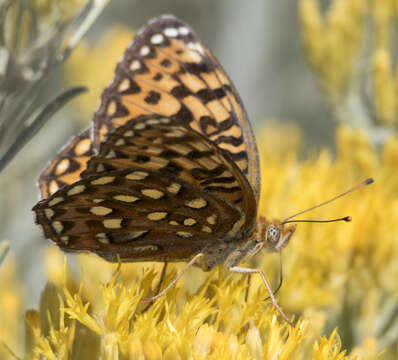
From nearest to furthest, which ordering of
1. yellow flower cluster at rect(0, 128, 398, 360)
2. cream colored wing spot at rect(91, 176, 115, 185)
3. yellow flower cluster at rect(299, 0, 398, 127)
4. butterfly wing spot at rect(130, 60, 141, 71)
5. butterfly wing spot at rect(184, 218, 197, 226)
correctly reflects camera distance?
yellow flower cluster at rect(0, 128, 398, 360) < cream colored wing spot at rect(91, 176, 115, 185) < butterfly wing spot at rect(184, 218, 197, 226) < butterfly wing spot at rect(130, 60, 141, 71) < yellow flower cluster at rect(299, 0, 398, 127)

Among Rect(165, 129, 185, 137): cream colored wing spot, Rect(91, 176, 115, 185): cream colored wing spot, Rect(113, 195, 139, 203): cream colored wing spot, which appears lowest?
Rect(113, 195, 139, 203): cream colored wing spot

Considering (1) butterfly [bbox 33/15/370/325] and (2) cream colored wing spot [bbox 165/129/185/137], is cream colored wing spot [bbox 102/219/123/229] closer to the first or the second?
(1) butterfly [bbox 33/15/370/325]

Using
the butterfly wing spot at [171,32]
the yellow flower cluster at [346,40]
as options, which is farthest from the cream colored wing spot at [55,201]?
the yellow flower cluster at [346,40]

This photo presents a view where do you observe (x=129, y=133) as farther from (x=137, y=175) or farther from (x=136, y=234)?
(x=136, y=234)

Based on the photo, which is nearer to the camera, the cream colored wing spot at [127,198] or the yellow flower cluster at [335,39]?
the cream colored wing spot at [127,198]

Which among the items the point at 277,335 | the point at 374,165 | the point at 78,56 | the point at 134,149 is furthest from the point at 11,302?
the point at 78,56

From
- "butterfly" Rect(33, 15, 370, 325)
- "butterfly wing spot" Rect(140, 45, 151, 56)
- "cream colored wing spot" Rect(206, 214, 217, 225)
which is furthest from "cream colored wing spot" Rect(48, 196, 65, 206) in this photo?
"butterfly wing spot" Rect(140, 45, 151, 56)

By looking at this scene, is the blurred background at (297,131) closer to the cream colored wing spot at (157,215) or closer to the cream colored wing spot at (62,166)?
the cream colored wing spot at (62,166)
